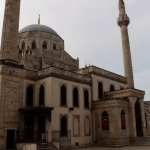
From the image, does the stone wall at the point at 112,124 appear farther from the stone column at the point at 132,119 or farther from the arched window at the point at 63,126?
the arched window at the point at 63,126

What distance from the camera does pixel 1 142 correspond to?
17078 mm

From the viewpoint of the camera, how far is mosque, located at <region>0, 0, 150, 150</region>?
18.3 meters

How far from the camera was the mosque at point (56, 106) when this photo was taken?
18312mm

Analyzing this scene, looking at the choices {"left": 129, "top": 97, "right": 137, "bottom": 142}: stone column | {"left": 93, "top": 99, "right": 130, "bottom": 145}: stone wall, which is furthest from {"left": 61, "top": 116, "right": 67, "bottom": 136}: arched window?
{"left": 129, "top": 97, "right": 137, "bottom": 142}: stone column

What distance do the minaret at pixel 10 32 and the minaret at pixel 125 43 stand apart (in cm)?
1540

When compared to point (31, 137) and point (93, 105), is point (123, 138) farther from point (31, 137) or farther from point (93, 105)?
point (31, 137)

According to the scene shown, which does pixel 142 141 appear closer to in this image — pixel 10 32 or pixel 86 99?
pixel 86 99

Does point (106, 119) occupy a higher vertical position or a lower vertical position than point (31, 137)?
higher

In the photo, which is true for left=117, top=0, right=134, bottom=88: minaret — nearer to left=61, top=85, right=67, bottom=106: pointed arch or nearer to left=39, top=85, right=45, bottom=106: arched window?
left=61, top=85, right=67, bottom=106: pointed arch

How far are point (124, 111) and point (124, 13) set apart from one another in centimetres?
1583

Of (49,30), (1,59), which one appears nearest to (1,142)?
(1,59)

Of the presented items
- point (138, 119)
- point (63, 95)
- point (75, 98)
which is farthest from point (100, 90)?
point (63, 95)

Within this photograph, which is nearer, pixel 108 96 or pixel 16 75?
pixel 16 75

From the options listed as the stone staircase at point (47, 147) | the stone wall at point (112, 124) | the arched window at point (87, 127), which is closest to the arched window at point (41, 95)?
the stone staircase at point (47, 147)
